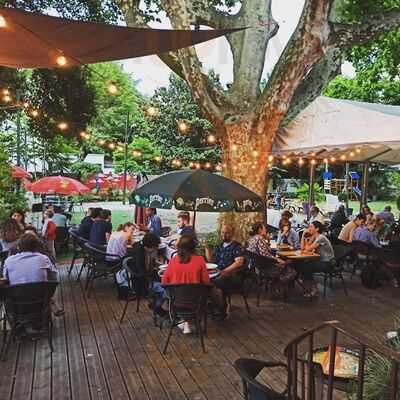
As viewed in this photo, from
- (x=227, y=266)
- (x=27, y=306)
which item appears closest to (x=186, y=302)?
(x=227, y=266)

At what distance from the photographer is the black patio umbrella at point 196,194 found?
215 inches

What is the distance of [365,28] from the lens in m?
7.32

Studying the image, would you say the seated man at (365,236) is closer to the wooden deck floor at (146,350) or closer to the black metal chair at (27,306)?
the wooden deck floor at (146,350)

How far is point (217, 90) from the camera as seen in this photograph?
8.05 m

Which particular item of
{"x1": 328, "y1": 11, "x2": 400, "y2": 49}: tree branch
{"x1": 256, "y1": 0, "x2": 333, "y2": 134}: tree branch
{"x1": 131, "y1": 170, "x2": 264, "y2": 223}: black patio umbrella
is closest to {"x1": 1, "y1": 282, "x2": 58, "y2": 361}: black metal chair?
{"x1": 131, "y1": 170, "x2": 264, "y2": 223}: black patio umbrella

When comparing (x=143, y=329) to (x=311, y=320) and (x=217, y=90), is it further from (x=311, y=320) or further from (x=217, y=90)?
(x=217, y=90)

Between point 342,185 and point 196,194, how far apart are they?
2491 centimetres

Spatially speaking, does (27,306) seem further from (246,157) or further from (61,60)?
(246,157)

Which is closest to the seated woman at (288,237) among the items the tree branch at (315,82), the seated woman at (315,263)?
the seated woman at (315,263)

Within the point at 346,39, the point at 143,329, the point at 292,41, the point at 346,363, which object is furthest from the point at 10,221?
the point at 346,39

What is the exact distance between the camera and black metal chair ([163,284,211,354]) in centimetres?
453

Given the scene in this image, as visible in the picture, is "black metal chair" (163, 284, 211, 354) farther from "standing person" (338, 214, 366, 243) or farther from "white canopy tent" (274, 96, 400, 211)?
"white canopy tent" (274, 96, 400, 211)

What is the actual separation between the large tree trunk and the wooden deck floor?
6.98 ft

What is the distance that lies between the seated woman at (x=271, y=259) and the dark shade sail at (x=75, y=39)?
115 inches
